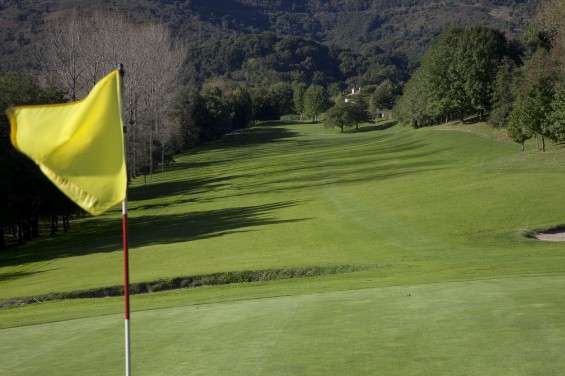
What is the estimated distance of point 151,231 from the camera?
45.4 m

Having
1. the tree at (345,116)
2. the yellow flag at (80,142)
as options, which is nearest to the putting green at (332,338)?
the yellow flag at (80,142)

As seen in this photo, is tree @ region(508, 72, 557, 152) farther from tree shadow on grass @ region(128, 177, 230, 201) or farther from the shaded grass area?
the shaded grass area

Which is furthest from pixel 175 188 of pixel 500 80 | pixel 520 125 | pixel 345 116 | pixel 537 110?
pixel 345 116

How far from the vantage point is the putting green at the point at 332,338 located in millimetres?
9523

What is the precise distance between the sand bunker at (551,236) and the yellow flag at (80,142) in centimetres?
2646

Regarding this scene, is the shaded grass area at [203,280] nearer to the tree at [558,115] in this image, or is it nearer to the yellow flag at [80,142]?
the yellow flag at [80,142]

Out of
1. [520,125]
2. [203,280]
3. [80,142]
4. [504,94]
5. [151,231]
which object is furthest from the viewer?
[504,94]

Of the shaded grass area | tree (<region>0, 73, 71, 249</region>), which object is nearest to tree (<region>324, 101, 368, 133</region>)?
tree (<region>0, 73, 71, 249</region>)

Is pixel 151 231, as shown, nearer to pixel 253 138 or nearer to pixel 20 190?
pixel 20 190

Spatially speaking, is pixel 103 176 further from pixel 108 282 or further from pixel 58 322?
pixel 108 282

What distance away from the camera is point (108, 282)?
27.8 meters

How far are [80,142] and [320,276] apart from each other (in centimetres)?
1882

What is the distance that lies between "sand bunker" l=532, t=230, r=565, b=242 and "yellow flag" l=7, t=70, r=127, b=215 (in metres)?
26.5

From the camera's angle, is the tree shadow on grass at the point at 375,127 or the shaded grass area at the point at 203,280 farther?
the tree shadow on grass at the point at 375,127
